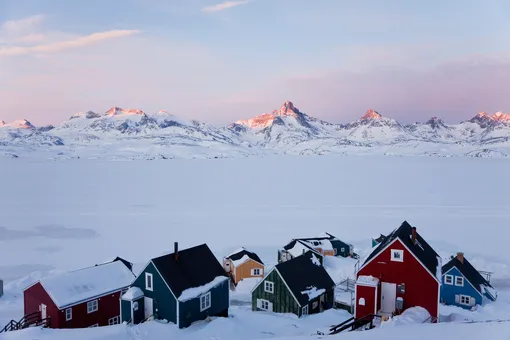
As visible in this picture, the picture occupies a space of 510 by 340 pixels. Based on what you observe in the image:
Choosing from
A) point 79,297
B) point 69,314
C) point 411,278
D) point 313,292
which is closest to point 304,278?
point 313,292

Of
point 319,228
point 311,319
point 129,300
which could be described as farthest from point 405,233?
point 319,228

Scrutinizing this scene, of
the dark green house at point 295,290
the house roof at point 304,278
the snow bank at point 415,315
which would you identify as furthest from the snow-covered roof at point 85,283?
→ the snow bank at point 415,315

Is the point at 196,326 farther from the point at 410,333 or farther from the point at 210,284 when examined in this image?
the point at 410,333

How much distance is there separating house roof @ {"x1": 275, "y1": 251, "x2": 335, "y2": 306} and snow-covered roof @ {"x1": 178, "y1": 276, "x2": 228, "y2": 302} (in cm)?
398

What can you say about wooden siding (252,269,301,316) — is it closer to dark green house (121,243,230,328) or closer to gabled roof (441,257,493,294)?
dark green house (121,243,230,328)

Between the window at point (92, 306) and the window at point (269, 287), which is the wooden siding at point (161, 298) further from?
the window at point (269, 287)

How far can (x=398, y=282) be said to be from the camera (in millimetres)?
21562

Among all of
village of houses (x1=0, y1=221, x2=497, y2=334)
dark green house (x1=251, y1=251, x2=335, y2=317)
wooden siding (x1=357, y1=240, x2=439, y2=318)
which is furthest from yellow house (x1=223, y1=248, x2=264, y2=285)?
wooden siding (x1=357, y1=240, x2=439, y2=318)

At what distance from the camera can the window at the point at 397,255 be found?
21.5 metres

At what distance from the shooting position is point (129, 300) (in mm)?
21984

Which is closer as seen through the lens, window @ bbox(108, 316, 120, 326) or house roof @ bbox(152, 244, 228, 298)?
house roof @ bbox(152, 244, 228, 298)

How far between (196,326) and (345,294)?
474 inches

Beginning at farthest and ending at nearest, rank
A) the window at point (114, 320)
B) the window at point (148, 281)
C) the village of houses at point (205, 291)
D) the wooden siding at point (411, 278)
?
the window at point (114, 320)
the window at point (148, 281)
the village of houses at point (205, 291)
the wooden siding at point (411, 278)

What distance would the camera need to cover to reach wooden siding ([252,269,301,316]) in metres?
25.4
